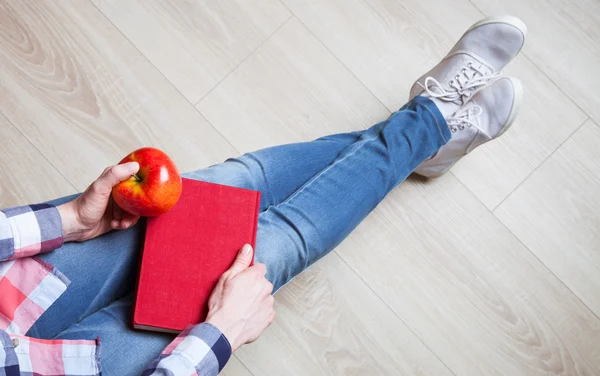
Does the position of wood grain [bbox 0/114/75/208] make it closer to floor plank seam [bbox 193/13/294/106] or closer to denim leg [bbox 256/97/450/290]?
floor plank seam [bbox 193/13/294/106]

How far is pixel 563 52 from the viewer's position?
1.22m

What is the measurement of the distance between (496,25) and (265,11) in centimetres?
45

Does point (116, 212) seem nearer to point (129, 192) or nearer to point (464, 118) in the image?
point (129, 192)

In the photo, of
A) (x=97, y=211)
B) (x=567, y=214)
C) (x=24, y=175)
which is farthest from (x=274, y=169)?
(x=567, y=214)

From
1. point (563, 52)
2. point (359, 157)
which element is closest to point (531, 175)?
point (563, 52)

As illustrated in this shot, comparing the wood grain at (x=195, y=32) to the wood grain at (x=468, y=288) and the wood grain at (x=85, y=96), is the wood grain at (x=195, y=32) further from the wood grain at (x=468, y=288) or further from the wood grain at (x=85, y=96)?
the wood grain at (x=468, y=288)

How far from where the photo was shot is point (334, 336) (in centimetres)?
111

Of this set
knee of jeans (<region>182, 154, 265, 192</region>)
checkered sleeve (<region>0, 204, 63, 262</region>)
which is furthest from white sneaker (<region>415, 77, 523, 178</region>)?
checkered sleeve (<region>0, 204, 63, 262</region>)

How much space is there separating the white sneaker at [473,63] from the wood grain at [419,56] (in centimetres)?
9

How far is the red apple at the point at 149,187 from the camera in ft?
2.49

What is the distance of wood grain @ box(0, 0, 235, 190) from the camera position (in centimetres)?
114

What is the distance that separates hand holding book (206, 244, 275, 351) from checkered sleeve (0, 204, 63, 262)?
22cm

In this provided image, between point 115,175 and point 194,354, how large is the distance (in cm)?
24

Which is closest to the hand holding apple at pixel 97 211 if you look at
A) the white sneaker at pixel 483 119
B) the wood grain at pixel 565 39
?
the white sneaker at pixel 483 119
